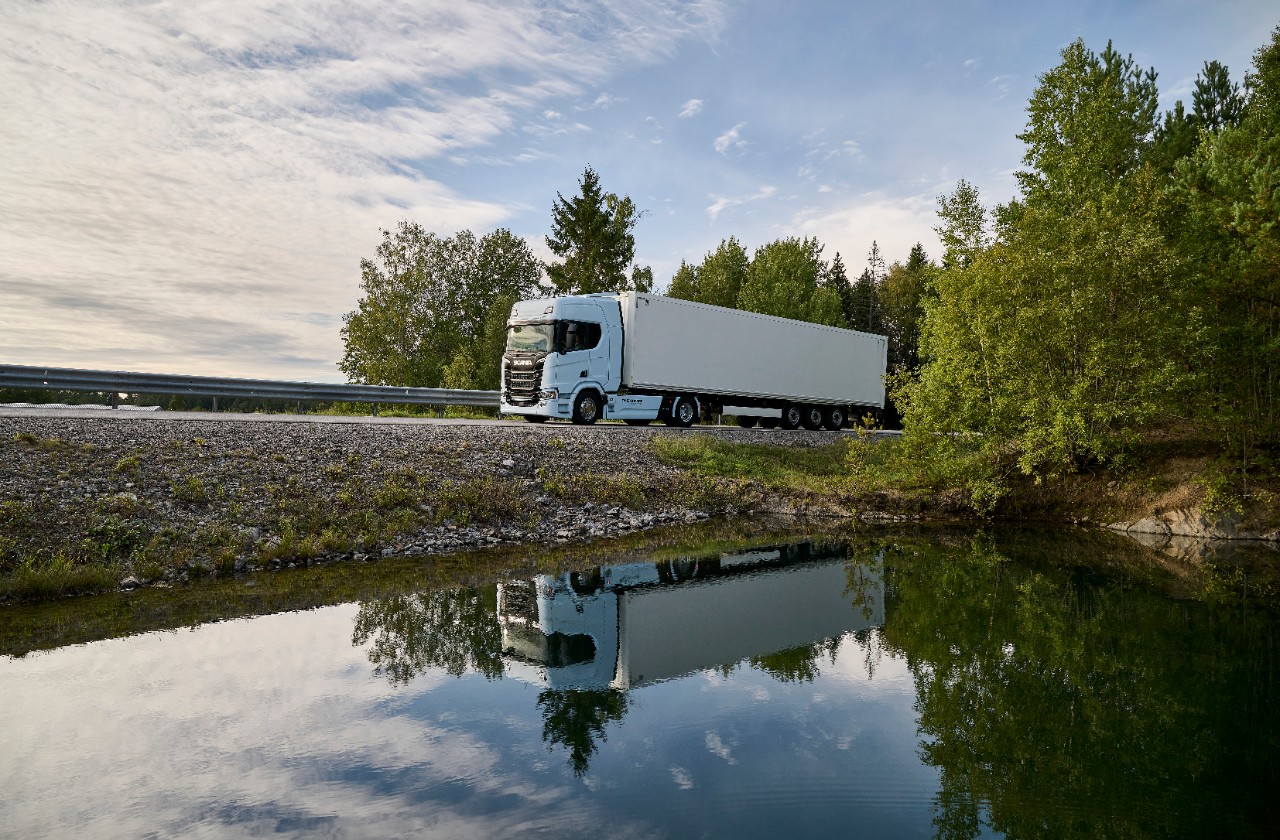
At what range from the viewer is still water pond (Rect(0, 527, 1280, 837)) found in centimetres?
488

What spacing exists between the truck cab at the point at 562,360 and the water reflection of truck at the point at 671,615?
9280 mm

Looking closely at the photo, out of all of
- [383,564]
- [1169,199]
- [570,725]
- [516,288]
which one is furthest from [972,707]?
[516,288]

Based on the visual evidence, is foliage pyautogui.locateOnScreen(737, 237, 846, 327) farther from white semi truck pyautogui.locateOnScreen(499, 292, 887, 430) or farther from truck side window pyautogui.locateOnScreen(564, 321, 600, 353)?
truck side window pyautogui.locateOnScreen(564, 321, 600, 353)

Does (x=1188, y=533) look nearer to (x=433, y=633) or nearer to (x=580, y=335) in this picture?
(x=580, y=335)

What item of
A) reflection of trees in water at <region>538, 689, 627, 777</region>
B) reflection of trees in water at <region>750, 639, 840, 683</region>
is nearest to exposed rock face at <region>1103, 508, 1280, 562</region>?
reflection of trees in water at <region>750, 639, 840, 683</region>

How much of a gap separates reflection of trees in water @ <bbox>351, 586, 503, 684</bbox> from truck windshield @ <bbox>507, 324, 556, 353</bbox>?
1184 centimetres

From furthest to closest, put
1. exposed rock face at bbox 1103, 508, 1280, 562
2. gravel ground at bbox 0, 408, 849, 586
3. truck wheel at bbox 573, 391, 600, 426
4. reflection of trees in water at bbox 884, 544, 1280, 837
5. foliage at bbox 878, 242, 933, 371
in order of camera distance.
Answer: foliage at bbox 878, 242, 933, 371
truck wheel at bbox 573, 391, 600, 426
exposed rock face at bbox 1103, 508, 1280, 562
gravel ground at bbox 0, 408, 849, 586
reflection of trees in water at bbox 884, 544, 1280, 837

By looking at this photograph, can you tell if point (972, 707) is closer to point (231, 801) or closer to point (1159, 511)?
point (231, 801)

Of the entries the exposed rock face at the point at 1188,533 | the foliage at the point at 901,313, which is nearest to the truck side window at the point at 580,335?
the exposed rock face at the point at 1188,533

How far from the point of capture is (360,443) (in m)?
15.4

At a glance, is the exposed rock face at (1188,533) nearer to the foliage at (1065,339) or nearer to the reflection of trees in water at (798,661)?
the foliage at (1065,339)

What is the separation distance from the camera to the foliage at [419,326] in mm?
51688

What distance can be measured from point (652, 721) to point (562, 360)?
A: 16.0m

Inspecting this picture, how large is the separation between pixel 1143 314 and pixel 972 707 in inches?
548
